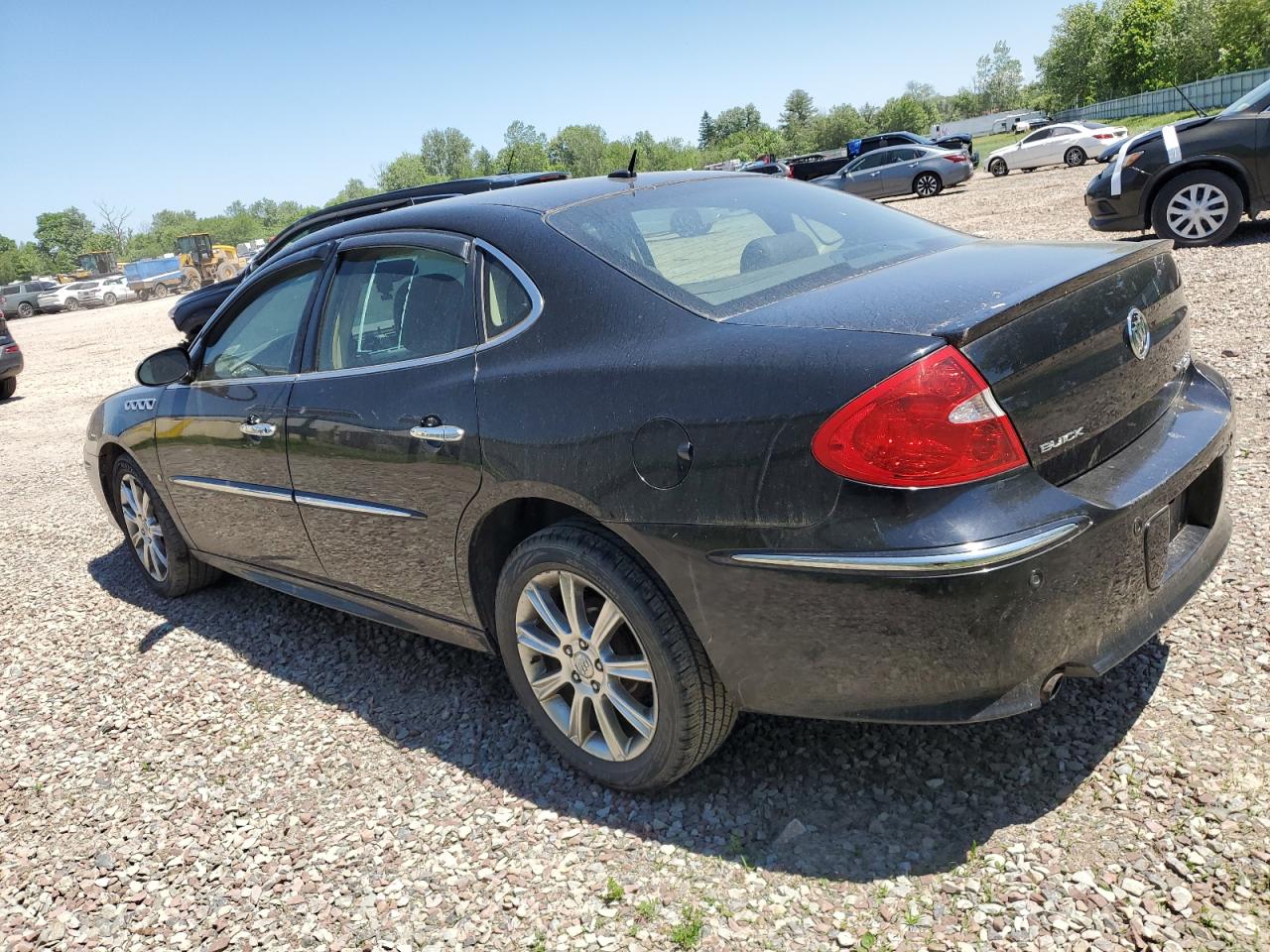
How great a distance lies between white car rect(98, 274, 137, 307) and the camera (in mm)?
45719

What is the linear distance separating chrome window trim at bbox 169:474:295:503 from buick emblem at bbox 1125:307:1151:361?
2784mm

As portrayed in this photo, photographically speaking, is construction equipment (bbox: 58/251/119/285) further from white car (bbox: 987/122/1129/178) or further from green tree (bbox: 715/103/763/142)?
green tree (bbox: 715/103/763/142)

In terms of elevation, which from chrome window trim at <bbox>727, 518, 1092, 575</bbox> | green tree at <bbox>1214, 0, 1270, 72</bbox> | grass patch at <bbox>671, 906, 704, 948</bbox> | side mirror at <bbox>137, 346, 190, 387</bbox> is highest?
green tree at <bbox>1214, 0, 1270, 72</bbox>

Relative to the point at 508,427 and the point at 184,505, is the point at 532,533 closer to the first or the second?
the point at 508,427

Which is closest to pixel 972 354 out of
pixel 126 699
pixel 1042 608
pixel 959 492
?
pixel 959 492

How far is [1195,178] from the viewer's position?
9.00 m

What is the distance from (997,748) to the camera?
2633mm

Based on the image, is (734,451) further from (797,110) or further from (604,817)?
(797,110)

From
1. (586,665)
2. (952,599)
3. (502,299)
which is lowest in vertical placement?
(586,665)

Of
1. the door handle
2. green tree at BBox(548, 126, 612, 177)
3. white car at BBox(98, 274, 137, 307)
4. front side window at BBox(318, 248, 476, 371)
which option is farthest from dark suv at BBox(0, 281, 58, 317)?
green tree at BBox(548, 126, 612, 177)

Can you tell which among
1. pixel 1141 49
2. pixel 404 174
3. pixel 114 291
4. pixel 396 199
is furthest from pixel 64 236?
pixel 396 199

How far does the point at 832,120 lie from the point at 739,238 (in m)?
129

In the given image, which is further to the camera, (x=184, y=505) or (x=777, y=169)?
(x=777, y=169)

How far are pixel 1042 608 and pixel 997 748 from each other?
0.75 metres
